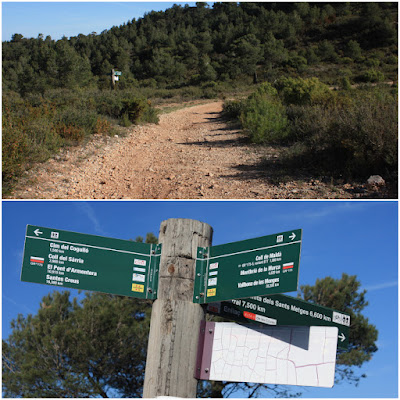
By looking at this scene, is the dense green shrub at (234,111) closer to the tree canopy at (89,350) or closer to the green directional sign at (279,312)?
the tree canopy at (89,350)

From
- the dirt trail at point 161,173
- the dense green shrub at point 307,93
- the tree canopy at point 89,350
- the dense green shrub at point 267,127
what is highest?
the dense green shrub at point 307,93

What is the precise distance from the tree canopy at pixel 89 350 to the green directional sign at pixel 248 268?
5.90 meters

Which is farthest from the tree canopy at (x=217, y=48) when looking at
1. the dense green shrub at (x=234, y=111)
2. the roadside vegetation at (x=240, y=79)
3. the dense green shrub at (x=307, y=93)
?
the dense green shrub at (x=307, y=93)

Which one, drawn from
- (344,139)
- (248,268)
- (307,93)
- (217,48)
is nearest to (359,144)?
(344,139)

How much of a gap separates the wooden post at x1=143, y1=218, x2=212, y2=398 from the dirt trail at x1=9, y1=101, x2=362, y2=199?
22.2 feet

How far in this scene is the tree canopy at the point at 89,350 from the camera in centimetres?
834

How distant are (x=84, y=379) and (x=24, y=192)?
3.83 meters

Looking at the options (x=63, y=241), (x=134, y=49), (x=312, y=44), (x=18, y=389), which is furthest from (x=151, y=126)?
(x=134, y=49)

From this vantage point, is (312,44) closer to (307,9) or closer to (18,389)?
(307,9)

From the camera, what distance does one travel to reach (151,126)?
64.5 ft

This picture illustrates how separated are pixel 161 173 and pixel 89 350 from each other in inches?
184

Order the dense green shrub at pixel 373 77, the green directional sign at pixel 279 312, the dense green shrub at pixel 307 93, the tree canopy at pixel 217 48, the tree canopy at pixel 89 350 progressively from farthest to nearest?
the tree canopy at pixel 217 48
the dense green shrub at pixel 373 77
the dense green shrub at pixel 307 93
the tree canopy at pixel 89 350
the green directional sign at pixel 279 312

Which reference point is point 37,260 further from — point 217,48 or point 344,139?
point 217,48

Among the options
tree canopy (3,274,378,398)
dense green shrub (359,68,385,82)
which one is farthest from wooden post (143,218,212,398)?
dense green shrub (359,68,385,82)
